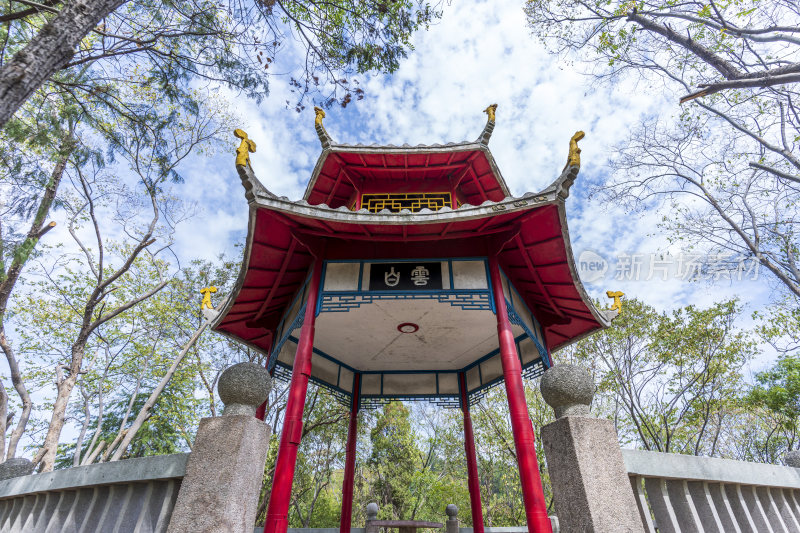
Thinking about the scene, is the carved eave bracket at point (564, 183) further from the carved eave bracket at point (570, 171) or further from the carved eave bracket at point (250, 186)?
the carved eave bracket at point (250, 186)

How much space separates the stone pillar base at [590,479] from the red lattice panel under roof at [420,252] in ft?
11.5

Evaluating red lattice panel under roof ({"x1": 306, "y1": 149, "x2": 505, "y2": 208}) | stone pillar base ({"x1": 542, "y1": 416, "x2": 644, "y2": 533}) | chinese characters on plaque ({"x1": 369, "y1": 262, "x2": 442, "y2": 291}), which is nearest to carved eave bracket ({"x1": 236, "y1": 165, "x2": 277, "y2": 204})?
chinese characters on plaque ({"x1": 369, "y1": 262, "x2": 442, "y2": 291})

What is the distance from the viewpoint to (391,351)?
907cm

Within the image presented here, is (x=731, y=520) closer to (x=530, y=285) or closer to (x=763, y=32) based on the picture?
(x=530, y=285)

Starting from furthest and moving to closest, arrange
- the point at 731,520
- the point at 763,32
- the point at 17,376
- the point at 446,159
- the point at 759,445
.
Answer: the point at 759,445
the point at 17,376
the point at 446,159
the point at 763,32
the point at 731,520

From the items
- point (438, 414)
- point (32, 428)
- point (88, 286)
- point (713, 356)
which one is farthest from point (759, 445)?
point (32, 428)

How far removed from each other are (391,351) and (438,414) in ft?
50.0

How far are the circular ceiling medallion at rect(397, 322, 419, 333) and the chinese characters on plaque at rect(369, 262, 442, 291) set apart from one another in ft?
4.98

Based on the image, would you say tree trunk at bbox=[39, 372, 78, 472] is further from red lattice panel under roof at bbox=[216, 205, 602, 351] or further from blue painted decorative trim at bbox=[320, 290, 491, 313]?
blue painted decorative trim at bbox=[320, 290, 491, 313]

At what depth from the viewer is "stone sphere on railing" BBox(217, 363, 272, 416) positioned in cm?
345

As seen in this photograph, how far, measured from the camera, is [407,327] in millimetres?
8023

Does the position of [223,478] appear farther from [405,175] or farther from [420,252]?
[405,175]

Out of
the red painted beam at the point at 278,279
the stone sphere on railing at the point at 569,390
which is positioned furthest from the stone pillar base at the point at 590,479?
the red painted beam at the point at 278,279

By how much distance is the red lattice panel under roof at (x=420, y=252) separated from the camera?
249 inches
